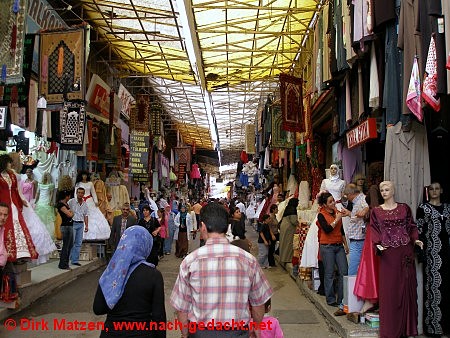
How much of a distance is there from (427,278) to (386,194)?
1.04 meters

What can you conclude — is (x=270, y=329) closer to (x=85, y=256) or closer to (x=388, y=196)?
(x=388, y=196)

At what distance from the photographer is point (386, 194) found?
5387 millimetres

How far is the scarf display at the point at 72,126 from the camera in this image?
11078 mm

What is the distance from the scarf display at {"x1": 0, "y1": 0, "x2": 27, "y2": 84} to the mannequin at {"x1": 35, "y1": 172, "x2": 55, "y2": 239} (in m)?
5.08

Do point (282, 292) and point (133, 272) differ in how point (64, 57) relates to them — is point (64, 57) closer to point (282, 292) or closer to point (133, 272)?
point (282, 292)

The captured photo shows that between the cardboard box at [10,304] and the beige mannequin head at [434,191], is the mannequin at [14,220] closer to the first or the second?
the cardboard box at [10,304]

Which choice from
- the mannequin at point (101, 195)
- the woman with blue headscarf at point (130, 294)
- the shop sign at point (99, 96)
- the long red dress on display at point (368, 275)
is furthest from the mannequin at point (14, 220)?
the shop sign at point (99, 96)

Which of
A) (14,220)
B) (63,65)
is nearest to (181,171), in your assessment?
(63,65)

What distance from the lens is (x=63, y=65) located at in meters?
8.82

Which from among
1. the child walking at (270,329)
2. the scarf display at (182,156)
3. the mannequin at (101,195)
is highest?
the scarf display at (182,156)

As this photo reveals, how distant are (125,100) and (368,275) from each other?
1314 cm

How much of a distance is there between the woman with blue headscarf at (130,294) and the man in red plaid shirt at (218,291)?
31 centimetres

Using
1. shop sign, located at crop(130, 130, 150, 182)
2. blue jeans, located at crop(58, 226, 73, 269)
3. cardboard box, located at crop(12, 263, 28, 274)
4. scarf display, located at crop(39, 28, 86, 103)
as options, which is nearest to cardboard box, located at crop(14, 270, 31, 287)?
cardboard box, located at crop(12, 263, 28, 274)

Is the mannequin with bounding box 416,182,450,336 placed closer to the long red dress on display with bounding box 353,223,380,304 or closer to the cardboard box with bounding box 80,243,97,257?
the long red dress on display with bounding box 353,223,380,304
